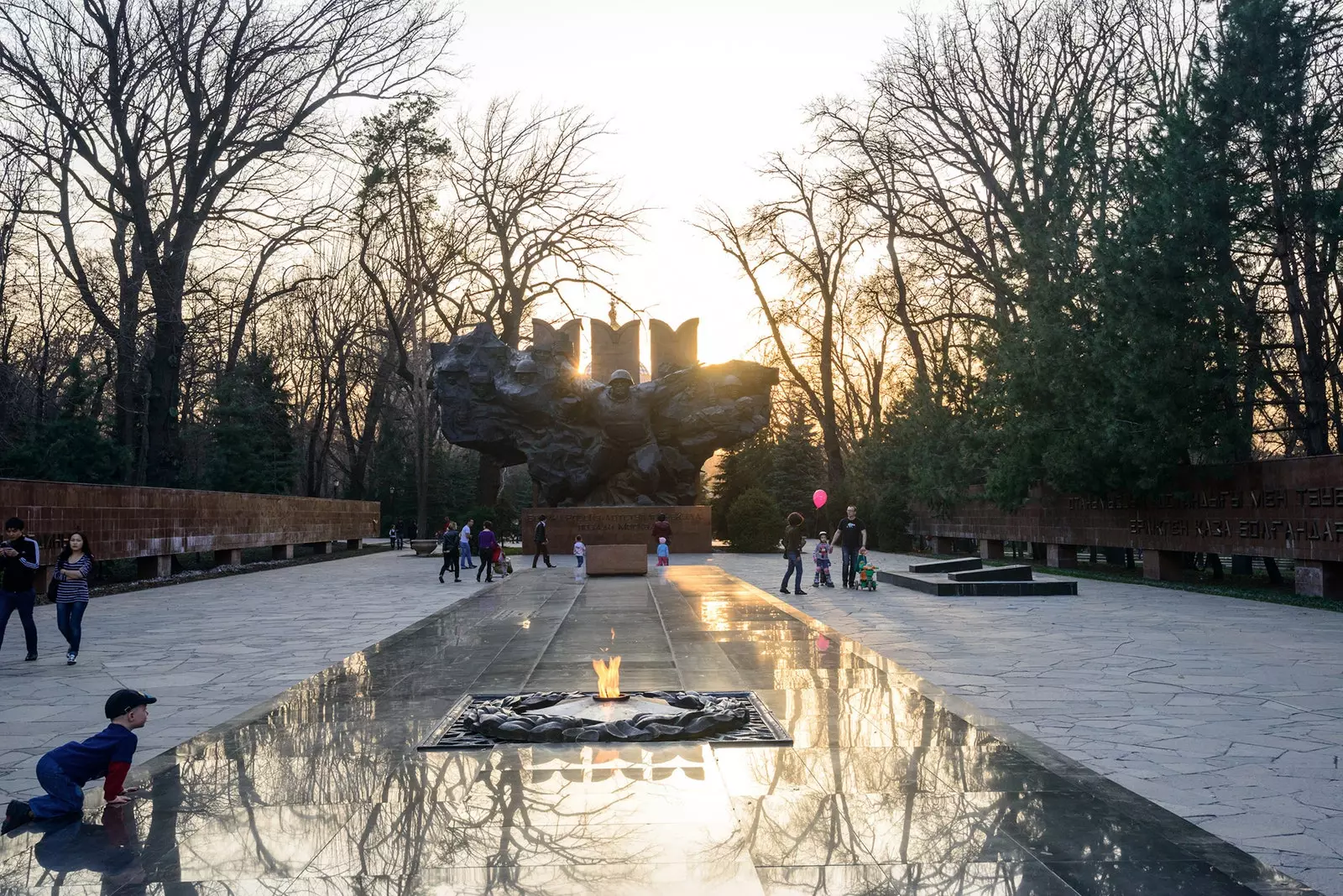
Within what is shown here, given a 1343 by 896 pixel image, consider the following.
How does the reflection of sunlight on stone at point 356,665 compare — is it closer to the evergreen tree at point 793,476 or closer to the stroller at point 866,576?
the stroller at point 866,576

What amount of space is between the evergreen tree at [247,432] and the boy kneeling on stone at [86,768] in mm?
38137

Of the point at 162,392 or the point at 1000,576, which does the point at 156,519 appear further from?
the point at 1000,576

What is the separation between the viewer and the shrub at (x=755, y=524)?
38.5 metres

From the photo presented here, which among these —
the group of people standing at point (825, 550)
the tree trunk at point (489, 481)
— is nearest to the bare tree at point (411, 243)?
the tree trunk at point (489, 481)

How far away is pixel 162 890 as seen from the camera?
173 inches

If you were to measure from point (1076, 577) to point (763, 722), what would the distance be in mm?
19171

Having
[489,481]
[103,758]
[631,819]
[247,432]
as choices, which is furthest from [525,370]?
[631,819]

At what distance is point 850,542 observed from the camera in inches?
828

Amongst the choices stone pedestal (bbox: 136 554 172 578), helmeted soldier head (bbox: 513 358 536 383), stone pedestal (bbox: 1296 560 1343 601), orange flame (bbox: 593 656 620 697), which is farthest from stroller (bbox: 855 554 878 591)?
helmeted soldier head (bbox: 513 358 536 383)

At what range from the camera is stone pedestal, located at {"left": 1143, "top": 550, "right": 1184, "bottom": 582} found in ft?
75.1

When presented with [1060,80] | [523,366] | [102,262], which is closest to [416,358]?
[523,366]

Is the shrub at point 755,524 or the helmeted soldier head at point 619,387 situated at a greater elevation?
the helmeted soldier head at point 619,387

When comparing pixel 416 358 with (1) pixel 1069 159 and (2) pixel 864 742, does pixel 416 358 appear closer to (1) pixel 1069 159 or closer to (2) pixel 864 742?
(1) pixel 1069 159

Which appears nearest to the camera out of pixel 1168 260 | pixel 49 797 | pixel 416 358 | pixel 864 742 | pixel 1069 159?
pixel 49 797
